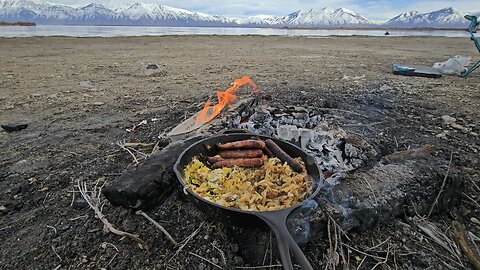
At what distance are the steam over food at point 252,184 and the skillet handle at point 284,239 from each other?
26cm

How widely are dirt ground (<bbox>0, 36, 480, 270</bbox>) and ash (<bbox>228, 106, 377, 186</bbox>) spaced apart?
26.5 inches

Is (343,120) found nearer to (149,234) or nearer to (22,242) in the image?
(149,234)

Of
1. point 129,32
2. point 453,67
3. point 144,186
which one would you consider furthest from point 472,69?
point 129,32

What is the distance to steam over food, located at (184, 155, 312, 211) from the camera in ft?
6.70

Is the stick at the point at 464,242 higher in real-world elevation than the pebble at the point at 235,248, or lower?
higher

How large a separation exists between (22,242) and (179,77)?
6.85 metres

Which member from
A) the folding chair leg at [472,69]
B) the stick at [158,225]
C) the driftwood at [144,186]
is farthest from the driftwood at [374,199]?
the folding chair leg at [472,69]

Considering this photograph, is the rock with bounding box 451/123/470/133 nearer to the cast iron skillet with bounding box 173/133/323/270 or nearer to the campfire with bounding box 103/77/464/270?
the campfire with bounding box 103/77/464/270

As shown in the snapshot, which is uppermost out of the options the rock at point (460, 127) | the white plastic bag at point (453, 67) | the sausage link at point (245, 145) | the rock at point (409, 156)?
the white plastic bag at point (453, 67)

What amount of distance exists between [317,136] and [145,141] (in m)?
2.25

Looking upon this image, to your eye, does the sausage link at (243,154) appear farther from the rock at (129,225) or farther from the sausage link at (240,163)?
the rock at (129,225)

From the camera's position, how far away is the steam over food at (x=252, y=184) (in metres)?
2.04

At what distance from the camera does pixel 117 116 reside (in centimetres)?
505

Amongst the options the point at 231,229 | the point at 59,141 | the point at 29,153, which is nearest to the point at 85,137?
the point at 59,141
